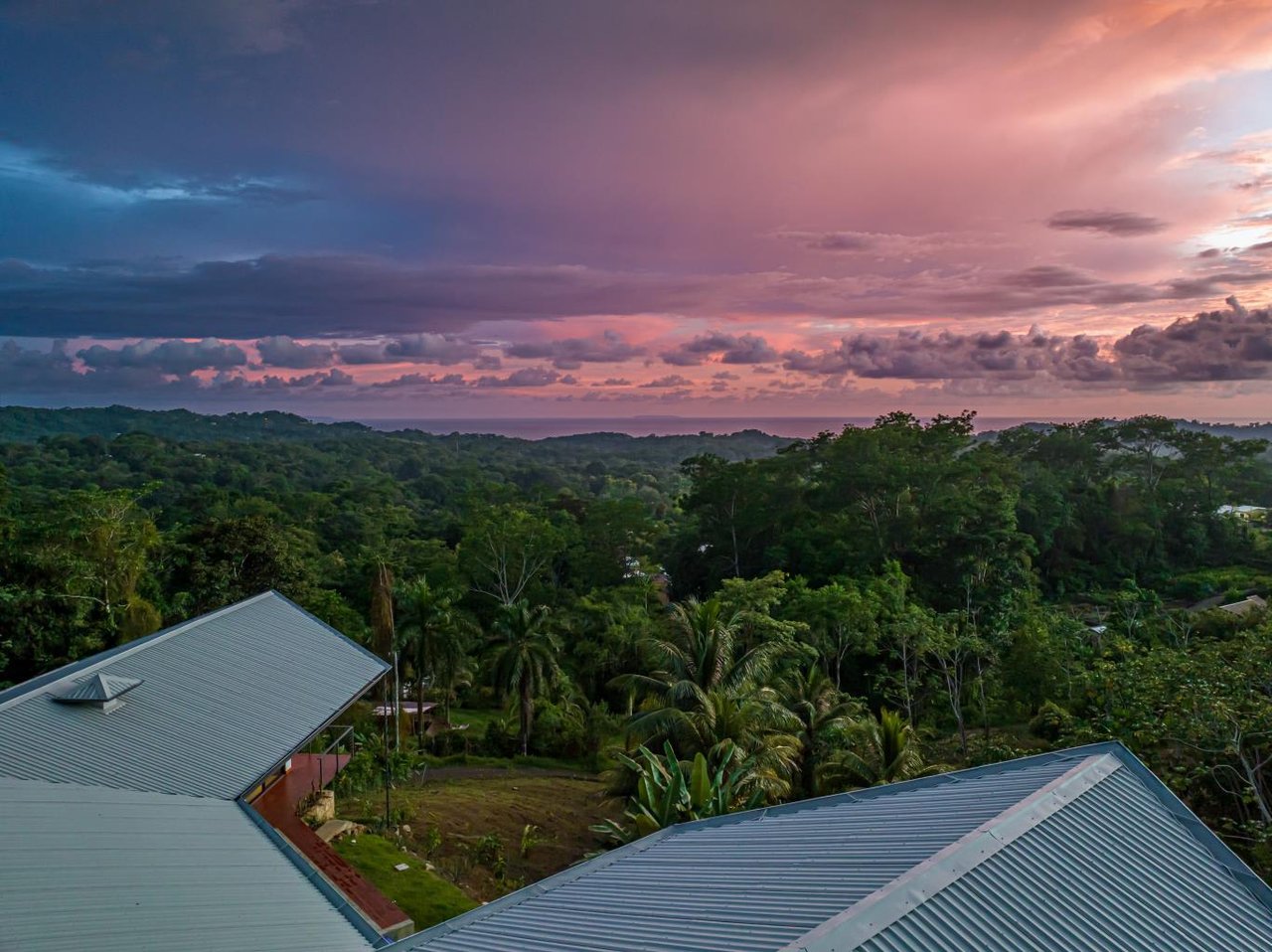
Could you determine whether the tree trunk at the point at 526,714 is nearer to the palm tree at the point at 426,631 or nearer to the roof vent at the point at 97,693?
the palm tree at the point at 426,631

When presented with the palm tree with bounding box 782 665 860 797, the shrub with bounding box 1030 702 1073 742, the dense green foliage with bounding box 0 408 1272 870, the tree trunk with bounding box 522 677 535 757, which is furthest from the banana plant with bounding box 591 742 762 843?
the shrub with bounding box 1030 702 1073 742

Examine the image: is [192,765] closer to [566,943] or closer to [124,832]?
[124,832]

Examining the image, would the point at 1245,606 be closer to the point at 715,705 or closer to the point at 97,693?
the point at 715,705

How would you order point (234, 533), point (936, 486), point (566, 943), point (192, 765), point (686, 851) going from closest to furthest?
1. point (566, 943)
2. point (686, 851)
3. point (192, 765)
4. point (234, 533)
5. point (936, 486)

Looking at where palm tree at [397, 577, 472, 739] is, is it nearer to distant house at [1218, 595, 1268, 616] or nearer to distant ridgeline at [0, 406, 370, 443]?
distant house at [1218, 595, 1268, 616]

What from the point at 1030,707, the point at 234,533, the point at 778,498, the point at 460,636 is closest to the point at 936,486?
the point at 778,498

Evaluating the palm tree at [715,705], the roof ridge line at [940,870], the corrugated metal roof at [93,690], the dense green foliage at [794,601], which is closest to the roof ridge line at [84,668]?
the corrugated metal roof at [93,690]

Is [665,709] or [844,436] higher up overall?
[844,436]
